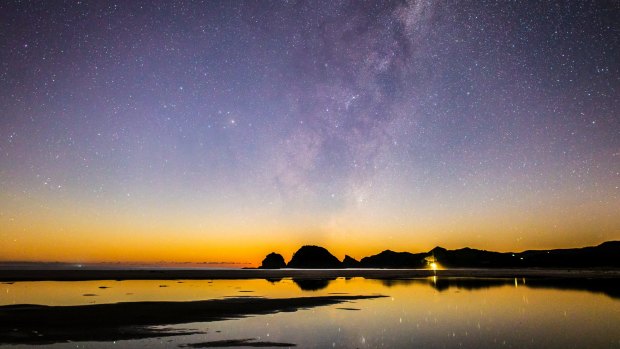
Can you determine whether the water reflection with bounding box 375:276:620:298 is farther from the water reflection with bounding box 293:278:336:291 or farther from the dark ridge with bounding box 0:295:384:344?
the dark ridge with bounding box 0:295:384:344

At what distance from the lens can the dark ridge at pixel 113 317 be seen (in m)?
20.4

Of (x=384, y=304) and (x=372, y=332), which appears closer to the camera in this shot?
(x=372, y=332)

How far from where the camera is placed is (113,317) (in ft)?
86.2

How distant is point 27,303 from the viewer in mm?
34469

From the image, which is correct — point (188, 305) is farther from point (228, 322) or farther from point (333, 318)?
point (333, 318)

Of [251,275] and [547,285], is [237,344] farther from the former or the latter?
[251,275]

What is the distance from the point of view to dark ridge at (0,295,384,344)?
20375 millimetres

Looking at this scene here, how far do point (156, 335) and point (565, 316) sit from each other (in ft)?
79.7

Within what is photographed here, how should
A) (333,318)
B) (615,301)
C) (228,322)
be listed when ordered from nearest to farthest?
A: (228,322)
(333,318)
(615,301)

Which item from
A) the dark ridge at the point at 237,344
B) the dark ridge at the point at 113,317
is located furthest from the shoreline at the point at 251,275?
the dark ridge at the point at 237,344

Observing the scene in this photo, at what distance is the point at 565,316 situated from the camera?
94.9 feet

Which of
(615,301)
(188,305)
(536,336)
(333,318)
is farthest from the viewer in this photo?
(615,301)

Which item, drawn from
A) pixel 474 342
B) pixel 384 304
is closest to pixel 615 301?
pixel 384 304

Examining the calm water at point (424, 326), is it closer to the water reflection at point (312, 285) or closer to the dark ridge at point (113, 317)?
the dark ridge at point (113, 317)
